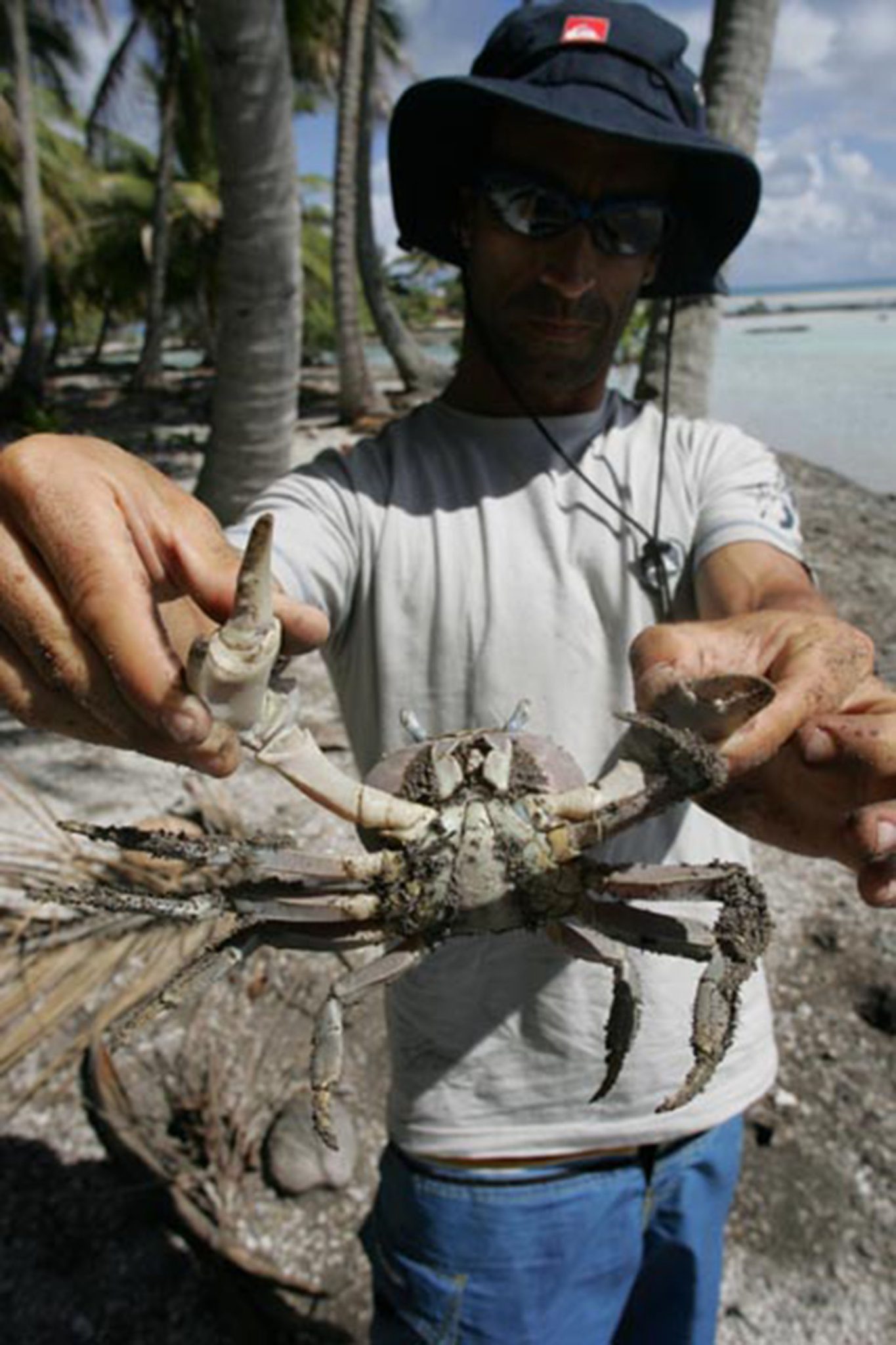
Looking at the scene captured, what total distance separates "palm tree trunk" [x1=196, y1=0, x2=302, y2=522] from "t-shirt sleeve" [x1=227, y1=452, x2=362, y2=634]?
113 inches

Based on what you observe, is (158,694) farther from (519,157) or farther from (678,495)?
(519,157)

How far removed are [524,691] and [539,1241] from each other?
4.39ft

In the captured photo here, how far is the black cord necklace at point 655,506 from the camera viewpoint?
2.46 meters

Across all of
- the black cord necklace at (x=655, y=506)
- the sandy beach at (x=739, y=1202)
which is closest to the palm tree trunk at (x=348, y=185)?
the sandy beach at (x=739, y=1202)

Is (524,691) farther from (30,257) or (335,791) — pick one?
(30,257)

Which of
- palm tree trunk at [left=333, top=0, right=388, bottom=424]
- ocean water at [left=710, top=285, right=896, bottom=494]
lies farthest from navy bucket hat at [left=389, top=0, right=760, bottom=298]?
palm tree trunk at [left=333, top=0, right=388, bottom=424]

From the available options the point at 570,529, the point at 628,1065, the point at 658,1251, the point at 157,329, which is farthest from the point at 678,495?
the point at 157,329

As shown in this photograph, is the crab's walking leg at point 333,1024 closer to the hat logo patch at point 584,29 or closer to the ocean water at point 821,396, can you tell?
the hat logo patch at point 584,29

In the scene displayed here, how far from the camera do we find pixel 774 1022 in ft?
13.7

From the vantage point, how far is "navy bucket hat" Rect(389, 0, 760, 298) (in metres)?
2.31

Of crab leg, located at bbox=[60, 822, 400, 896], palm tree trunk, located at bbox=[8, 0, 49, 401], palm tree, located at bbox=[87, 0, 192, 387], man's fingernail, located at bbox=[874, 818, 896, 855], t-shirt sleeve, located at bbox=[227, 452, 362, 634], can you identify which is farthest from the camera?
palm tree, located at bbox=[87, 0, 192, 387]

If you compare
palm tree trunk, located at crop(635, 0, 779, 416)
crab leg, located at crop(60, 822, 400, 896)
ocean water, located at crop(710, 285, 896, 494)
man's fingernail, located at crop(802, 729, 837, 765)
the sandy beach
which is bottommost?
the sandy beach

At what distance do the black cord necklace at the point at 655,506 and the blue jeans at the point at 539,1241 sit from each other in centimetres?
138

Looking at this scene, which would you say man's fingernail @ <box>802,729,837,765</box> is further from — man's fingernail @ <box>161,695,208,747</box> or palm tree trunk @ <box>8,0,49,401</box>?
palm tree trunk @ <box>8,0,49,401</box>
